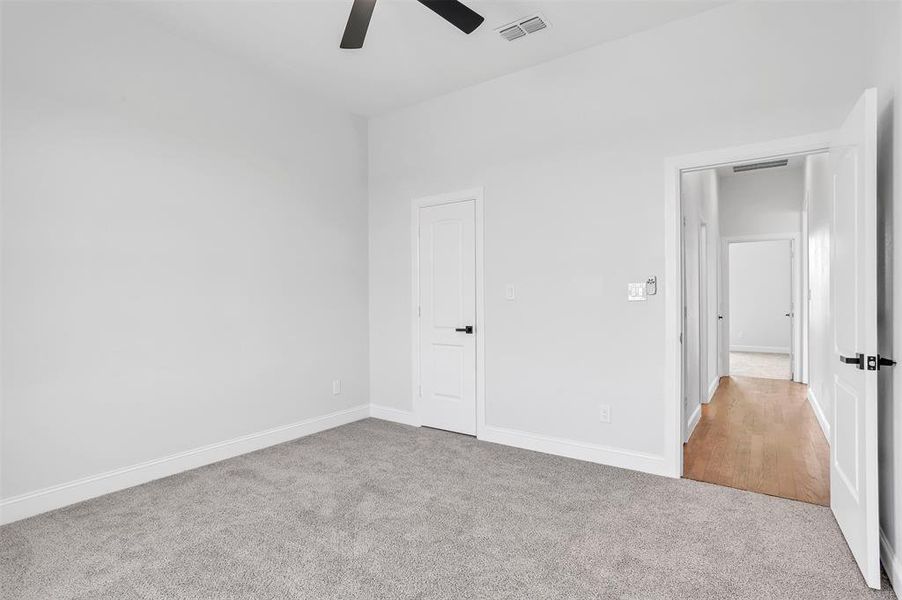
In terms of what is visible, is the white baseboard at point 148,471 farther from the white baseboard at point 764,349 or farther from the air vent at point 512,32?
the white baseboard at point 764,349

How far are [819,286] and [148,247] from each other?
582 centimetres

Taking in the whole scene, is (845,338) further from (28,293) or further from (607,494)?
(28,293)

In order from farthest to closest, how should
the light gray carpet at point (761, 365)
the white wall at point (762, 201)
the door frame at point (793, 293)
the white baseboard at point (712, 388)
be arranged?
the light gray carpet at point (761, 365) → the white wall at point (762, 201) → the door frame at point (793, 293) → the white baseboard at point (712, 388)

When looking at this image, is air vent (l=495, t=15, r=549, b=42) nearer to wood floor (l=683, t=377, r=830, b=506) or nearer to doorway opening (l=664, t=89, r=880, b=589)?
doorway opening (l=664, t=89, r=880, b=589)

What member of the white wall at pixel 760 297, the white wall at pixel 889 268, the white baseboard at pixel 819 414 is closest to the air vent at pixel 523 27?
the white wall at pixel 889 268

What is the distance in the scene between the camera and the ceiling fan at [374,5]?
98.6 inches

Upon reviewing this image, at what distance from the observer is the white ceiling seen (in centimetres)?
303

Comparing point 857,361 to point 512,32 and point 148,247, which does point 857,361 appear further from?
point 148,247

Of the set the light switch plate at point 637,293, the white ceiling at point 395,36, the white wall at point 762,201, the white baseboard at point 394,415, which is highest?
the white ceiling at point 395,36

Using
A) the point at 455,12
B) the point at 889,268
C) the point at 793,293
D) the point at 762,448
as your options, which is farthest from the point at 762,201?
the point at 455,12

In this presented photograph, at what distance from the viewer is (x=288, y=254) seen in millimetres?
4141

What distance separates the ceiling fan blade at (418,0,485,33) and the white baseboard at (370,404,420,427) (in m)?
3.26

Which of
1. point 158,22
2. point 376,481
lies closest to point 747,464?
point 376,481

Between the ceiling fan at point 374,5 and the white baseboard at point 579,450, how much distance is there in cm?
289
